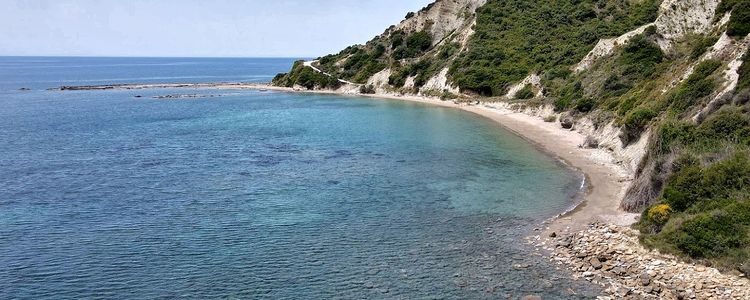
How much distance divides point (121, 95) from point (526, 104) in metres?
86.8

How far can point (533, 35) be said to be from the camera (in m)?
100

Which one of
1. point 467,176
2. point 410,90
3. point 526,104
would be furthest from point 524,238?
point 410,90

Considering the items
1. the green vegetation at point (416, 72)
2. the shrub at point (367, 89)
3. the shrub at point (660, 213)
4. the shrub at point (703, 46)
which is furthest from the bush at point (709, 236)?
the shrub at point (367, 89)

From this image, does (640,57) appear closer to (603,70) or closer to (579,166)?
(603,70)

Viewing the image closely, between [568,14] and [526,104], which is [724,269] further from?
[568,14]

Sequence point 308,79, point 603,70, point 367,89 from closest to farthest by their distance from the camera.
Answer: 1. point 603,70
2. point 367,89
3. point 308,79

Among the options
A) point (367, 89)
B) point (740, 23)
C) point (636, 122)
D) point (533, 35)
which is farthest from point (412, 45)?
point (636, 122)

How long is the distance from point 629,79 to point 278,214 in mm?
46523

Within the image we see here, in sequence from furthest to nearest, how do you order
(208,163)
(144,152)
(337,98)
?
(337,98) < (144,152) < (208,163)

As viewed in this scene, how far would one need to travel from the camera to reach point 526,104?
72500 millimetres

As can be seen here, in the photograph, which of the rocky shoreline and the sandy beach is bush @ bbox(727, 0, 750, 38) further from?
the rocky shoreline

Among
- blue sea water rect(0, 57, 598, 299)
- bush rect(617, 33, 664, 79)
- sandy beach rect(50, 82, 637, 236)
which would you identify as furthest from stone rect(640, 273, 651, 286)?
bush rect(617, 33, 664, 79)

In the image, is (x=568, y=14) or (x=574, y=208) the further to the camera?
(x=568, y=14)

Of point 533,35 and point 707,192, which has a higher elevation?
point 533,35
